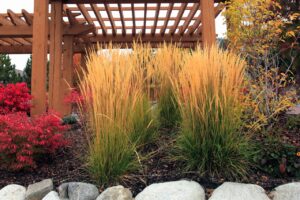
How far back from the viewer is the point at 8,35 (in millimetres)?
6430

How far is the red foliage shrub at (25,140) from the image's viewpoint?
2807 mm

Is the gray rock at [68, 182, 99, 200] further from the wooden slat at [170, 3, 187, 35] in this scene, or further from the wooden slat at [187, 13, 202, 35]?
the wooden slat at [187, 13, 202, 35]

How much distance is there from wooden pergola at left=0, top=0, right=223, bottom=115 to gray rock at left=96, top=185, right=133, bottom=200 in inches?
85.3

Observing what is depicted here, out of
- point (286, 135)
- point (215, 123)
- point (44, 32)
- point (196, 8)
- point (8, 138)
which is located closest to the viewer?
point (215, 123)

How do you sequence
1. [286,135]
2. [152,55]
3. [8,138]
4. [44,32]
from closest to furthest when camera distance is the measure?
[8,138] < [286,135] < [152,55] < [44,32]

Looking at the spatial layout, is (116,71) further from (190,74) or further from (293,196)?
(293,196)

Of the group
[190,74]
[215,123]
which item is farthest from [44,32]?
[215,123]

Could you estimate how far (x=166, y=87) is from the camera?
11.6ft

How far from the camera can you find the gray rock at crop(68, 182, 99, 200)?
2424 millimetres

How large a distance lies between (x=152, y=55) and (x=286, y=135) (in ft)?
5.07

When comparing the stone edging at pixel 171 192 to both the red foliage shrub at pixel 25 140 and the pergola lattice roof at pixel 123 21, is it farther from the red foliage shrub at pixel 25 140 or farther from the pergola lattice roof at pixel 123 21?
the pergola lattice roof at pixel 123 21

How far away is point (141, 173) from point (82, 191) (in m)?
0.50

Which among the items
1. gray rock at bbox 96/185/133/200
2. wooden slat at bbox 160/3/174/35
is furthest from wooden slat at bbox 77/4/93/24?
gray rock at bbox 96/185/133/200

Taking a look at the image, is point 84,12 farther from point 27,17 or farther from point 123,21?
point 27,17
